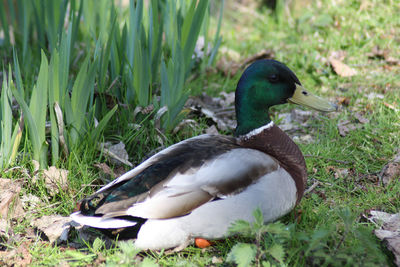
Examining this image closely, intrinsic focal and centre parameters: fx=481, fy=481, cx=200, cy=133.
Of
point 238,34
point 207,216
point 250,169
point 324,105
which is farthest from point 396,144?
point 238,34

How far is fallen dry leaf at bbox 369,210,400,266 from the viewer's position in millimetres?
2035

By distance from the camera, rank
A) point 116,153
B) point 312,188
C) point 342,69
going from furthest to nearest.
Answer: point 342,69 < point 116,153 < point 312,188

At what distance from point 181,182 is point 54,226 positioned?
29.6 inches

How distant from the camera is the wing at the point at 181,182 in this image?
87.0 inches

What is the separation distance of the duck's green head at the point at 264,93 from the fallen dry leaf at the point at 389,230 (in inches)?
25.5

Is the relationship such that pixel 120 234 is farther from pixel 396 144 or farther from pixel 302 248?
pixel 396 144

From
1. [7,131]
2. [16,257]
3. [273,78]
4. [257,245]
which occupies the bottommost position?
[16,257]

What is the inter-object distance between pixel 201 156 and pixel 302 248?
66 centimetres

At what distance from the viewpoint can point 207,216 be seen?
7.43 feet

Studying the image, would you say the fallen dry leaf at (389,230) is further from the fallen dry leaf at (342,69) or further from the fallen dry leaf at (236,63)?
the fallen dry leaf at (236,63)

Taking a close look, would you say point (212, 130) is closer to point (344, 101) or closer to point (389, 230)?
point (344, 101)

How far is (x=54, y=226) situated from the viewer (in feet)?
8.20

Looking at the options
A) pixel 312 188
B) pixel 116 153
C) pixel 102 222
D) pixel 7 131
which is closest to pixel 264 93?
pixel 312 188

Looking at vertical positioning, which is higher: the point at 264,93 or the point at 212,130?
the point at 264,93
